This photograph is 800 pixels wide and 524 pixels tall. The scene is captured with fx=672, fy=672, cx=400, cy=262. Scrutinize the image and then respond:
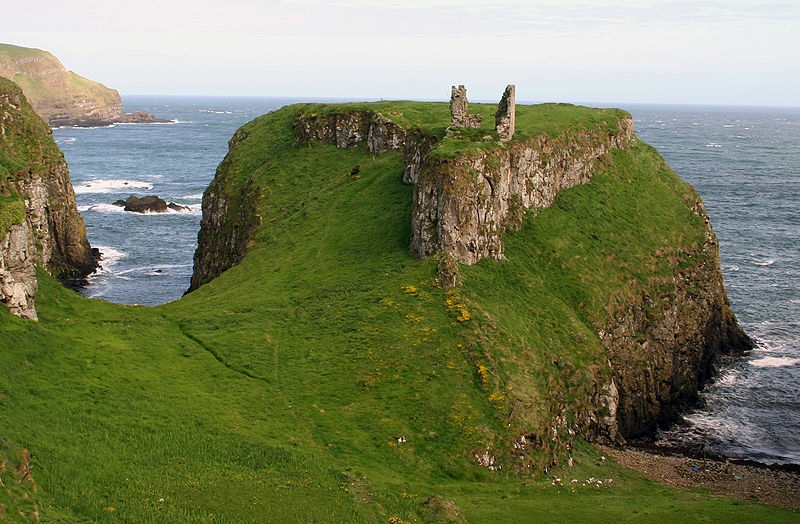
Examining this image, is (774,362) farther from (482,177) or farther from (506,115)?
(506,115)

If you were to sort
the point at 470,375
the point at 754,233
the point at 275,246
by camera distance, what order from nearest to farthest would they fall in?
the point at 470,375, the point at 275,246, the point at 754,233

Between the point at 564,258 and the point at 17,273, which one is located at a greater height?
the point at 17,273

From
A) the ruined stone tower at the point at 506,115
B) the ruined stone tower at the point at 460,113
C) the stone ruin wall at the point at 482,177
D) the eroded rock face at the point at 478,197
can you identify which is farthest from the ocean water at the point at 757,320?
the ruined stone tower at the point at 460,113

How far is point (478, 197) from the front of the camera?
52.5 meters

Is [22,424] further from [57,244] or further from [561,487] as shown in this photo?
[57,244]

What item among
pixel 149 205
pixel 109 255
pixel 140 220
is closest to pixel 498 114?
pixel 109 255

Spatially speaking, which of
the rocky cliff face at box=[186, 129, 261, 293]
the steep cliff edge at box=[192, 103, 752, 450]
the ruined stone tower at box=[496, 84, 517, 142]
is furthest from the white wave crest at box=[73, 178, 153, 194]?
the ruined stone tower at box=[496, 84, 517, 142]

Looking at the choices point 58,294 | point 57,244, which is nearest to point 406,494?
point 58,294

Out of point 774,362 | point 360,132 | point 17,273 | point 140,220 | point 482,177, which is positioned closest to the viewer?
point 17,273

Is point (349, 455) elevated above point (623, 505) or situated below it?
above

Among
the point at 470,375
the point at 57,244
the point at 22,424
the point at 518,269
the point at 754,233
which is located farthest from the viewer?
the point at 754,233

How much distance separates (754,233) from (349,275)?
233 ft

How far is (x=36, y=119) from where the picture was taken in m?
74.7

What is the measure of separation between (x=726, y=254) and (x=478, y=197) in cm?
5166
